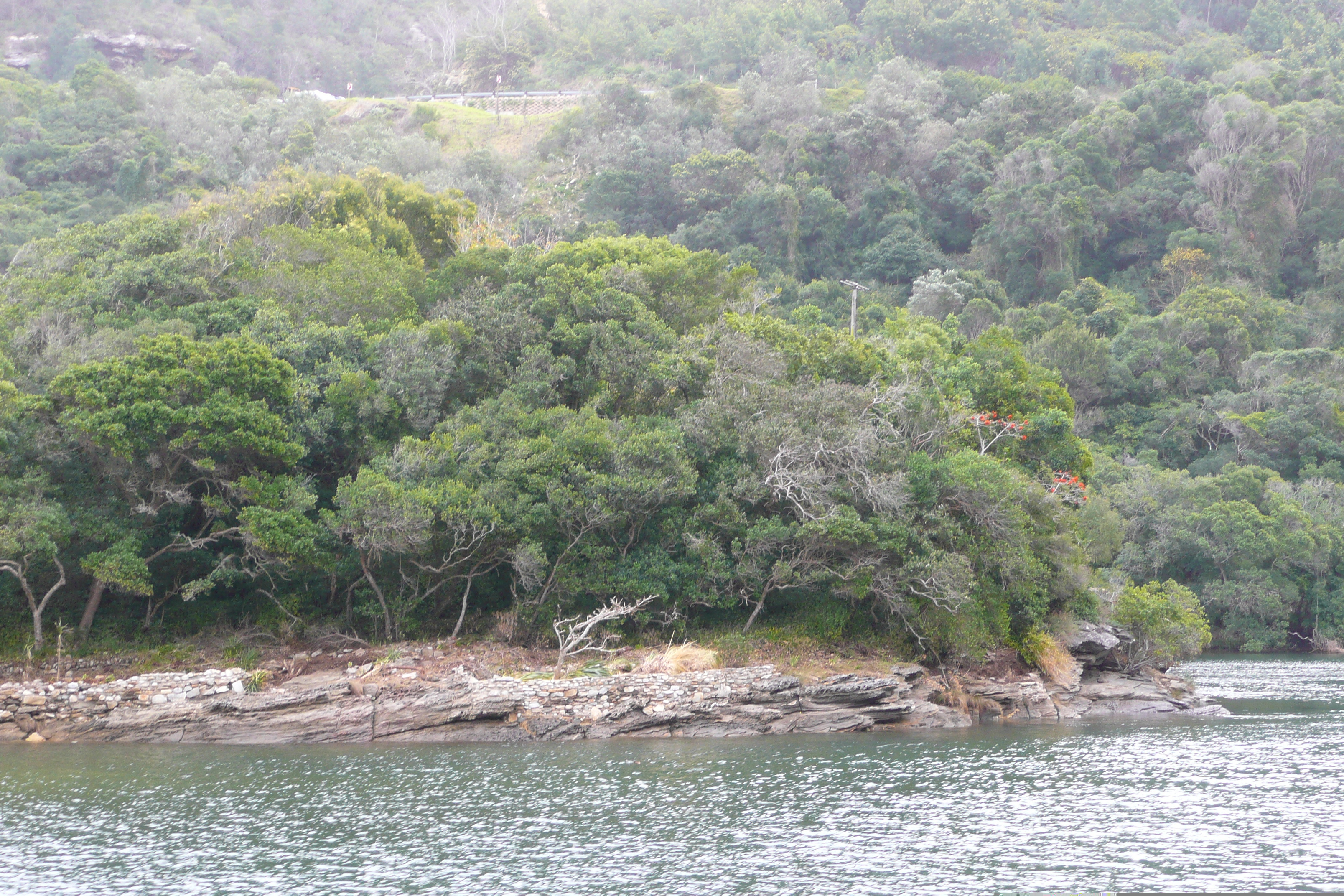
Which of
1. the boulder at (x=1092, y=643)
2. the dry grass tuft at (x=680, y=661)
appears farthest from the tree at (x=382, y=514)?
the boulder at (x=1092, y=643)

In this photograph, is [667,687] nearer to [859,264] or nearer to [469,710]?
[469,710]

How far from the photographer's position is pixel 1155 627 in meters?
39.7

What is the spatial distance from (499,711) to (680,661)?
498 centimetres

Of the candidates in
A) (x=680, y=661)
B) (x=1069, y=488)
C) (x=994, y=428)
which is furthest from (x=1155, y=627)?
(x=680, y=661)

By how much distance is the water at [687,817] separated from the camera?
1720 centimetres

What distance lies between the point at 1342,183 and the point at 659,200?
158 ft

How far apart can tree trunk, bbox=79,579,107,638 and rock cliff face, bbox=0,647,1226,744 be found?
288cm

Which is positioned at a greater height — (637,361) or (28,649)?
(637,361)

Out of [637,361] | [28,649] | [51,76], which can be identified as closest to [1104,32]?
[637,361]

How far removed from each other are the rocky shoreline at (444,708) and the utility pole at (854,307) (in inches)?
562

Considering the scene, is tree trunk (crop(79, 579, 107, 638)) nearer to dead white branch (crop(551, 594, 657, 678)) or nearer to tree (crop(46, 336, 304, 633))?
tree (crop(46, 336, 304, 633))

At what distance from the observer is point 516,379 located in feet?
120

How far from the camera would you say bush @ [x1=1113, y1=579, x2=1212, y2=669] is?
39.8 meters

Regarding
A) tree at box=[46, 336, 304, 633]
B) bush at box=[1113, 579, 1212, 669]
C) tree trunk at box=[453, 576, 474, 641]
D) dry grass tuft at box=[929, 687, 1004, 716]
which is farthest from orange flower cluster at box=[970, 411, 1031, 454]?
tree at box=[46, 336, 304, 633]
